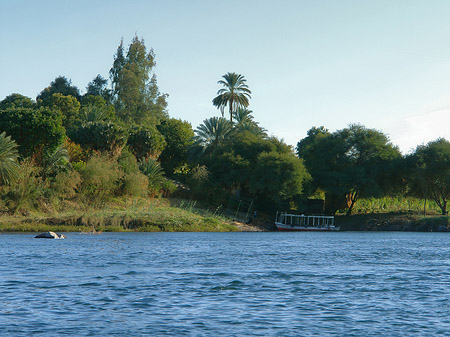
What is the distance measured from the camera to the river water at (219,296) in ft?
43.8

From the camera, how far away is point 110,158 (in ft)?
236

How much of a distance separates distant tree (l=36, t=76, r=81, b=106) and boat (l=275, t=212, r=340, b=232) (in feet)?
178

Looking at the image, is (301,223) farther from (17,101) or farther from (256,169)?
(17,101)

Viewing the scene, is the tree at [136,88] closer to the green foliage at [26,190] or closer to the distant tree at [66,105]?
the distant tree at [66,105]

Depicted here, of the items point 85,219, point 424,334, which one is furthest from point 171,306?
point 85,219

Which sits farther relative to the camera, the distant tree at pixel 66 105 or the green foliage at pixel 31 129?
the distant tree at pixel 66 105

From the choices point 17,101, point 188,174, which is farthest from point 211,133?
point 17,101

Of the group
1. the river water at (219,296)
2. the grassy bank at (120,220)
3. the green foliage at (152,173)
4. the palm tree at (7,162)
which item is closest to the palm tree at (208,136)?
the green foliage at (152,173)

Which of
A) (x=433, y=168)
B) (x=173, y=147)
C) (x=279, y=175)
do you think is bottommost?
(x=279, y=175)

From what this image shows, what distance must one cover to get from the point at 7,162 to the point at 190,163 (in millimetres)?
34973

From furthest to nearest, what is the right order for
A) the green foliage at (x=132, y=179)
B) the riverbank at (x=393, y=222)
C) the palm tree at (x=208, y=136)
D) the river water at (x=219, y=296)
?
the palm tree at (x=208, y=136) → the riverbank at (x=393, y=222) → the green foliage at (x=132, y=179) → the river water at (x=219, y=296)

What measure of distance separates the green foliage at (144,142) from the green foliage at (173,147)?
29.6 ft

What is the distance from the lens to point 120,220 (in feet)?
194

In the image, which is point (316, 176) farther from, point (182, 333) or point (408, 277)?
point (182, 333)
